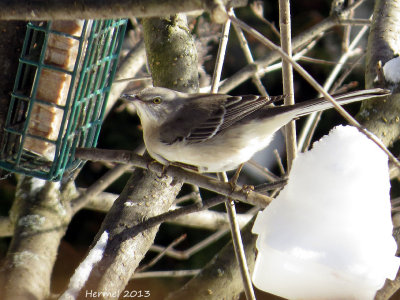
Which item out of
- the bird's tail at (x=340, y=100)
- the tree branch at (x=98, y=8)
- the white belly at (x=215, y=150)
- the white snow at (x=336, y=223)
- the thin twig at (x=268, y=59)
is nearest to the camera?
the tree branch at (x=98, y=8)

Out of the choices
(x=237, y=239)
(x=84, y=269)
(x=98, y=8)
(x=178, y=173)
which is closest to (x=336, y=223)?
(x=237, y=239)

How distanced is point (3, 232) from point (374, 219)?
9.18ft

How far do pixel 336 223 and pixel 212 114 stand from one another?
149cm

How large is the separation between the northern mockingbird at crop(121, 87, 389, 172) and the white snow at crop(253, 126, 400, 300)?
1.12 metres

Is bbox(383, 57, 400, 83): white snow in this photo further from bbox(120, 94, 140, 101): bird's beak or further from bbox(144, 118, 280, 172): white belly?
bbox(120, 94, 140, 101): bird's beak

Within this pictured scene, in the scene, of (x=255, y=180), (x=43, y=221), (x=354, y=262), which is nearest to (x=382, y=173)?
(x=354, y=262)

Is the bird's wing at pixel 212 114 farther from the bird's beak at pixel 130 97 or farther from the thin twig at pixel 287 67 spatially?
the thin twig at pixel 287 67

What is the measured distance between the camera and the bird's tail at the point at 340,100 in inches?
94.9

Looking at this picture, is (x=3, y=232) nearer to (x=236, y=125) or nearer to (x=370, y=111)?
(x=236, y=125)

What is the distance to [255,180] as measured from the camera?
5262 millimetres

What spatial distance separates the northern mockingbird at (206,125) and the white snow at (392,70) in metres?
0.52

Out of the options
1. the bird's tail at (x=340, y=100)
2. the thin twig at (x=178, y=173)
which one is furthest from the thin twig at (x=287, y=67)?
the thin twig at (x=178, y=173)

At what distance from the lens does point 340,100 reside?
2467 millimetres

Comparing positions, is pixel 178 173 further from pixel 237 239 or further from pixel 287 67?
pixel 287 67
